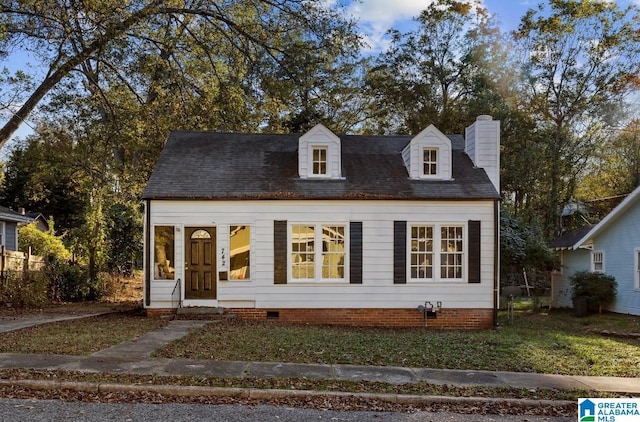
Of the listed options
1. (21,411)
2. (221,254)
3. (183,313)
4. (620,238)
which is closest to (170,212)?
(221,254)

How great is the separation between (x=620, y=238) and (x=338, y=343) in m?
13.1

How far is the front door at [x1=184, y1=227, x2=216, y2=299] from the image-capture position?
45.8ft

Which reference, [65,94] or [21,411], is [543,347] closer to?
[21,411]

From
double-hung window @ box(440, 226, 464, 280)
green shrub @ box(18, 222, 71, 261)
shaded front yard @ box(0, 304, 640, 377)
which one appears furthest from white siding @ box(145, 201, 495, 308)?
green shrub @ box(18, 222, 71, 261)

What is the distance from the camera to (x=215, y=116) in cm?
1981

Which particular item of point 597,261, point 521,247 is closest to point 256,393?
point 597,261

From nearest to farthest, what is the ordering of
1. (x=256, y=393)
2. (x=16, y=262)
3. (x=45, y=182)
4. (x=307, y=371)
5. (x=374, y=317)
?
(x=256, y=393) < (x=307, y=371) < (x=374, y=317) < (x=16, y=262) < (x=45, y=182)

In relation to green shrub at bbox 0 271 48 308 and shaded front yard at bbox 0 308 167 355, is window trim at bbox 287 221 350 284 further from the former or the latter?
green shrub at bbox 0 271 48 308

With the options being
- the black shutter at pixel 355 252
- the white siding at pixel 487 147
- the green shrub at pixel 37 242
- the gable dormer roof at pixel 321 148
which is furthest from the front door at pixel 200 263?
the green shrub at pixel 37 242

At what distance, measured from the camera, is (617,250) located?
18234 millimetres

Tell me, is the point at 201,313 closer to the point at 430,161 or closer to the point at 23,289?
the point at 23,289

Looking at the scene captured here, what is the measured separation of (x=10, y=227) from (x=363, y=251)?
18291 mm

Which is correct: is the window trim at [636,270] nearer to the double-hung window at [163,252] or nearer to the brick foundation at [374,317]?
the brick foundation at [374,317]

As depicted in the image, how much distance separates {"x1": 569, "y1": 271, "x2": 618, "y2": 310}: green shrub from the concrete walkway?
37.6 feet
